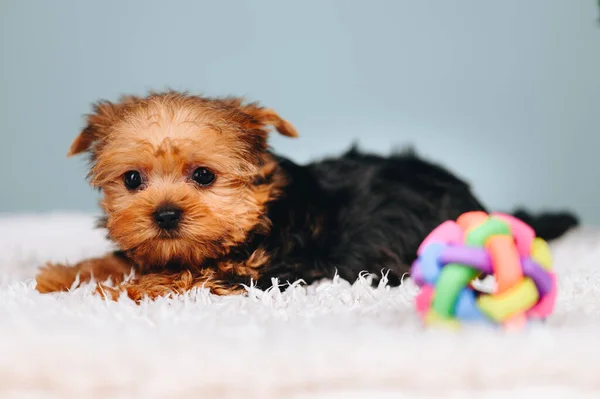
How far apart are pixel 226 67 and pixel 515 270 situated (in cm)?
358

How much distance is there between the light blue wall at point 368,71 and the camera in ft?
14.2

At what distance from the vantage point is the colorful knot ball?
1267mm

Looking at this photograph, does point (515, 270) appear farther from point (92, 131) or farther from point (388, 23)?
point (388, 23)

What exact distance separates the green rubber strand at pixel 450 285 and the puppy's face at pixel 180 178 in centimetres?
84

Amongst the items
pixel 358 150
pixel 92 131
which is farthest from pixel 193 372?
pixel 358 150

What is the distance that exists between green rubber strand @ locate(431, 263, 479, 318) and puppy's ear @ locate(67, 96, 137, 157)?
130 centimetres

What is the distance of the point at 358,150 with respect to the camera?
9.70ft

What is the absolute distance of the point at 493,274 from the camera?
1312 mm

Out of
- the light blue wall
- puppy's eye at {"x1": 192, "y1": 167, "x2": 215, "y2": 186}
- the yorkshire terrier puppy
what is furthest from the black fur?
the light blue wall

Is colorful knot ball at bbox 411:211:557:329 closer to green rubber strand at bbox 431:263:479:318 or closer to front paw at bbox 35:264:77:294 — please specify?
green rubber strand at bbox 431:263:479:318

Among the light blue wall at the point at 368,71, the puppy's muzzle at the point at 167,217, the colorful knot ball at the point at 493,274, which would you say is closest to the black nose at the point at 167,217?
the puppy's muzzle at the point at 167,217

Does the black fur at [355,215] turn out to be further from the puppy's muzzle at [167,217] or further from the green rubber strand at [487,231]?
the green rubber strand at [487,231]

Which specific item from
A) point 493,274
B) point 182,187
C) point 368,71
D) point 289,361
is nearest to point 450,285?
point 493,274

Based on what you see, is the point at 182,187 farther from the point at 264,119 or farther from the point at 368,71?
the point at 368,71
